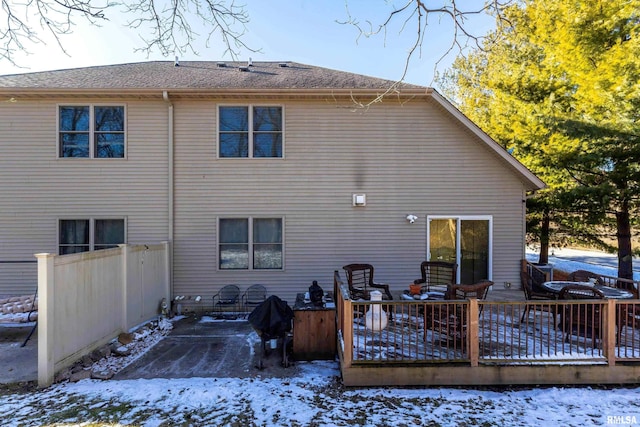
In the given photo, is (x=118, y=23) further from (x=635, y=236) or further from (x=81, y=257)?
(x=635, y=236)

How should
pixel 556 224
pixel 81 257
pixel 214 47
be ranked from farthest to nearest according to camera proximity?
pixel 556 224
pixel 81 257
pixel 214 47

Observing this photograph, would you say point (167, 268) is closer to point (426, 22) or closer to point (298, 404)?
point (298, 404)

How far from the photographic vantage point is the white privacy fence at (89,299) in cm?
396

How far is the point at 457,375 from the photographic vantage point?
13.1 ft

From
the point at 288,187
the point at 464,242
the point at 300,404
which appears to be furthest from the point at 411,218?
the point at 300,404

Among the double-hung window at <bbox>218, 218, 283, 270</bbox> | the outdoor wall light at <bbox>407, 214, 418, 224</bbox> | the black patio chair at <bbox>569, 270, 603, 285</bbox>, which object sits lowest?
the black patio chair at <bbox>569, 270, 603, 285</bbox>

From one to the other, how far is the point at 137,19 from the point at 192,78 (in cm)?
411

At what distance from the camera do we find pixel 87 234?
7.20 meters

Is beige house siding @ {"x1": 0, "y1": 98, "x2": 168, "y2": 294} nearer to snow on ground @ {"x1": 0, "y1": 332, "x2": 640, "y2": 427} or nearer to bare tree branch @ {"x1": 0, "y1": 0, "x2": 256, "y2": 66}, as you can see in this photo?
bare tree branch @ {"x1": 0, "y1": 0, "x2": 256, "y2": 66}

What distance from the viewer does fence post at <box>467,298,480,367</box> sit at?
3.97 metres

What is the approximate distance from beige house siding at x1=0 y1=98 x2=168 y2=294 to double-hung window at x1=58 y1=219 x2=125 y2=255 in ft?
0.51

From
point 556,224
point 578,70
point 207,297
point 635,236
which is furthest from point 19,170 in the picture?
point 635,236

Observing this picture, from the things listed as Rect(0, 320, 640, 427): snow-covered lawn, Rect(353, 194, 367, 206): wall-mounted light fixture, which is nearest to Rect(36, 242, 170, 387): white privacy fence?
Rect(0, 320, 640, 427): snow-covered lawn

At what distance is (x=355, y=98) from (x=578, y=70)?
672cm
